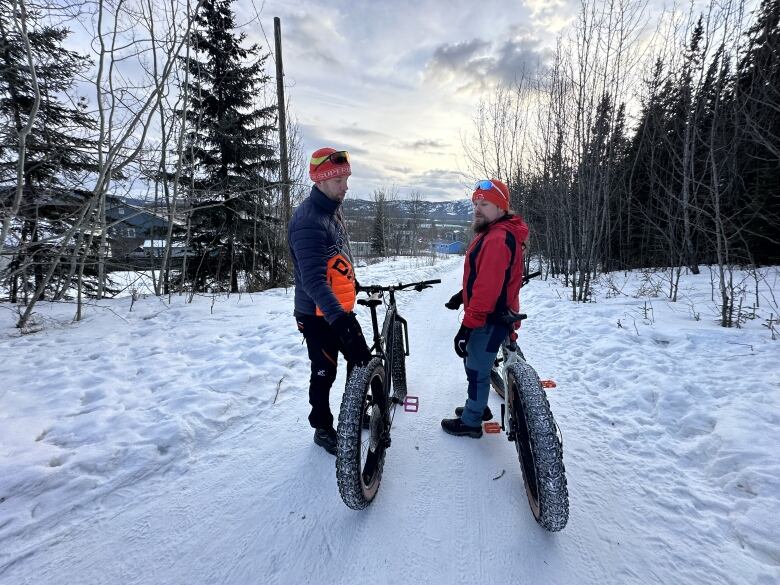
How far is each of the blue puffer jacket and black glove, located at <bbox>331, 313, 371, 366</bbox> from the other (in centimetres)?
5

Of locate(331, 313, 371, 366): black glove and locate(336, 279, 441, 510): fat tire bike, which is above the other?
locate(331, 313, 371, 366): black glove

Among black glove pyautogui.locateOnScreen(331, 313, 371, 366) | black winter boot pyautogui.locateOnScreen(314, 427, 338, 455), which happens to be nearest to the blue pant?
black glove pyautogui.locateOnScreen(331, 313, 371, 366)

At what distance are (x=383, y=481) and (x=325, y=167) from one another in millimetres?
2251

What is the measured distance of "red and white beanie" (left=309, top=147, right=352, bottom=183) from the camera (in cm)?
217

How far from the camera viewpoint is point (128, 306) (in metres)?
6.58

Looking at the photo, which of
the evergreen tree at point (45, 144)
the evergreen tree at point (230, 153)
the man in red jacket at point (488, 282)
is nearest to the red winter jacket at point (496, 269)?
the man in red jacket at point (488, 282)

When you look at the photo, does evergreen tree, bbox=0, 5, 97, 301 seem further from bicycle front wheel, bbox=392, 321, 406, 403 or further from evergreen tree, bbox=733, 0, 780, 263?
evergreen tree, bbox=733, 0, 780, 263

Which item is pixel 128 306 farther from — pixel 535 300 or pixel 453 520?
pixel 535 300

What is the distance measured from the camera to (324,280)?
199 centimetres

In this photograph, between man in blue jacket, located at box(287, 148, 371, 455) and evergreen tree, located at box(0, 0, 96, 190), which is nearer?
man in blue jacket, located at box(287, 148, 371, 455)

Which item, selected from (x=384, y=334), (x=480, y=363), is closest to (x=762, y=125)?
(x=480, y=363)

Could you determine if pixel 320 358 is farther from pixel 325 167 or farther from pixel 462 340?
pixel 325 167

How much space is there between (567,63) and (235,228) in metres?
Answer: 11.6

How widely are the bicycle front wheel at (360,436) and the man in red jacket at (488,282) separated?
0.68 meters
